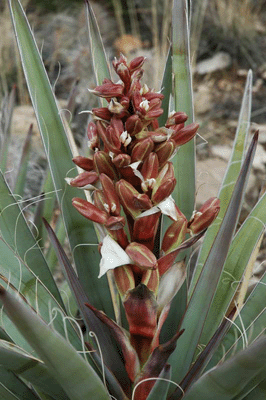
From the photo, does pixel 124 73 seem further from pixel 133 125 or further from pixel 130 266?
pixel 130 266

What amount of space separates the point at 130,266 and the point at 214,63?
443 centimetres

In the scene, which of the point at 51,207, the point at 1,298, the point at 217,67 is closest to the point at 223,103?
the point at 217,67

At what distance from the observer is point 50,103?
47.9 inches

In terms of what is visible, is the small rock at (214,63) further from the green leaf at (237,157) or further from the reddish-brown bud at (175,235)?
the reddish-brown bud at (175,235)

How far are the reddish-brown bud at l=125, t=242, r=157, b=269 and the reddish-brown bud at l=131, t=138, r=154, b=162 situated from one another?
14cm

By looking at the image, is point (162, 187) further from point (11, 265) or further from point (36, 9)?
point (36, 9)

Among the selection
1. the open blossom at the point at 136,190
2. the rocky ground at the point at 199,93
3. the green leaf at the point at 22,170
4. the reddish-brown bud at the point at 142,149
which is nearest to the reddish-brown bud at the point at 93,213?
the open blossom at the point at 136,190

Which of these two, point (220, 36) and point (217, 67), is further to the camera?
point (220, 36)

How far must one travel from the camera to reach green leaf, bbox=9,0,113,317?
1171mm

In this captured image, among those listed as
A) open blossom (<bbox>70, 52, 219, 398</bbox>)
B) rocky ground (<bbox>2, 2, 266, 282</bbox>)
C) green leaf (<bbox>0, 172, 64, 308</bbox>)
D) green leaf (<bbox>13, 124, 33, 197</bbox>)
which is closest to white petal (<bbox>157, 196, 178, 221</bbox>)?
open blossom (<bbox>70, 52, 219, 398</bbox>)

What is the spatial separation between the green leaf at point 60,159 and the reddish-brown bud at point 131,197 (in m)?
0.27

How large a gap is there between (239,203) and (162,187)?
0.13 m

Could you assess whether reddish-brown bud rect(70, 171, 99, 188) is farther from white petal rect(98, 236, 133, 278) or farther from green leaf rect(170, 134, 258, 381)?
green leaf rect(170, 134, 258, 381)

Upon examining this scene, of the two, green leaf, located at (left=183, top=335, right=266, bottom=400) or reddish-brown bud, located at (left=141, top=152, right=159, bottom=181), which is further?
reddish-brown bud, located at (left=141, top=152, right=159, bottom=181)
